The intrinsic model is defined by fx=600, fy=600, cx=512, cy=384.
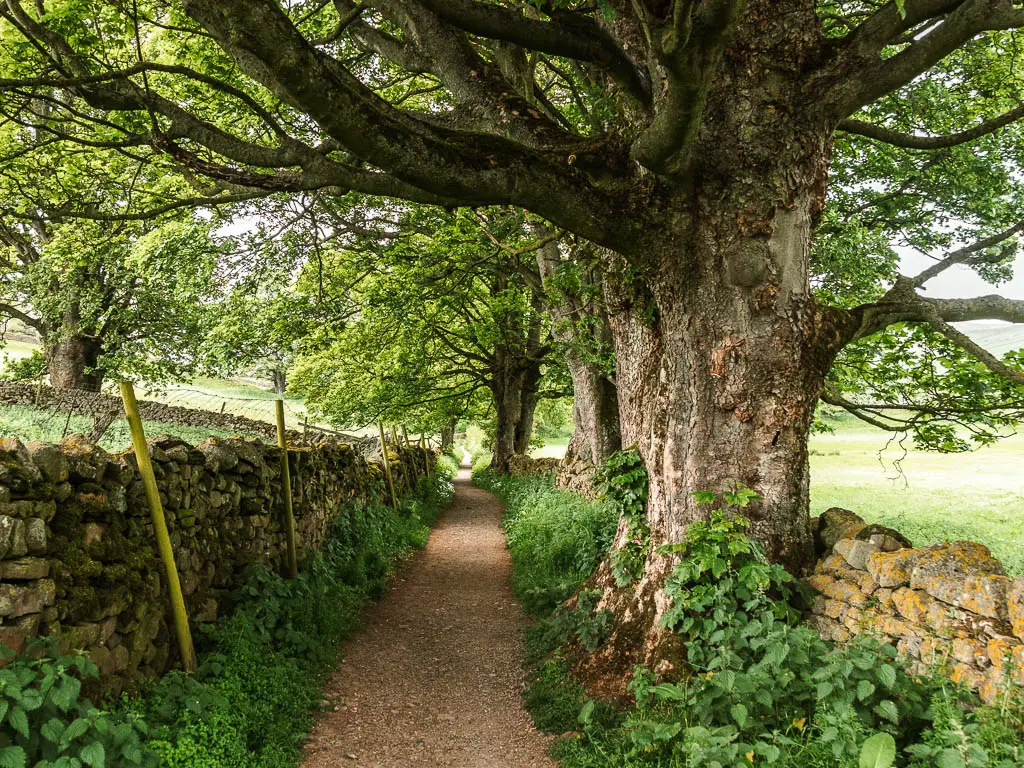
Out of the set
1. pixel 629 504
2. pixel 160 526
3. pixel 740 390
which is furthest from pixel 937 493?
pixel 160 526

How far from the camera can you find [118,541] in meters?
4.12

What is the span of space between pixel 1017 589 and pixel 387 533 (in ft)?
29.4

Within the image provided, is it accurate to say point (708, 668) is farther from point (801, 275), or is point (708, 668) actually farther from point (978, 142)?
point (978, 142)

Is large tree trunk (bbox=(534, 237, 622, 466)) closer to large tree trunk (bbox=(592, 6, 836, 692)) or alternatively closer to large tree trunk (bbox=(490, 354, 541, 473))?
large tree trunk (bbox=(592, 6, 836, 692))

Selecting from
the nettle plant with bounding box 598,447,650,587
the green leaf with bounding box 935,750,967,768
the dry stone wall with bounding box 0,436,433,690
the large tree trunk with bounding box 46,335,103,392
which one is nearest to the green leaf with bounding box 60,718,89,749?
the dry stone wall with bounding box 0,436,433,690

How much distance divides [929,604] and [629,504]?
9.05 ft

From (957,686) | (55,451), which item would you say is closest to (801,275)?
(957,686)

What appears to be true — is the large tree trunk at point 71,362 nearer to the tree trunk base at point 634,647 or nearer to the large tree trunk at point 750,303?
the tree trunk base at point 634,647

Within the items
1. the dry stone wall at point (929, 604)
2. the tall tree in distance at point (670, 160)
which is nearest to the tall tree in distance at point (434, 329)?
the tall tree in distance at point (670, 160)

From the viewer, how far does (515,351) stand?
64.9ft

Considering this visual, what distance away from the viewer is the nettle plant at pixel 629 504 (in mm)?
5594

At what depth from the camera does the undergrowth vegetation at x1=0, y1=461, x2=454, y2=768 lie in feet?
9.39

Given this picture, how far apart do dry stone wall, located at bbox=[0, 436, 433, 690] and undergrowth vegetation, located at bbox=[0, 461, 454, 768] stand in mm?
217

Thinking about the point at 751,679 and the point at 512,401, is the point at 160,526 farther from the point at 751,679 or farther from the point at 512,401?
the point at 512,401
